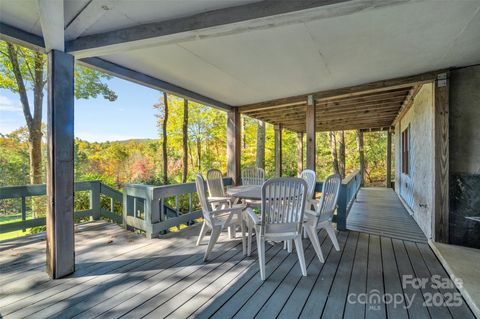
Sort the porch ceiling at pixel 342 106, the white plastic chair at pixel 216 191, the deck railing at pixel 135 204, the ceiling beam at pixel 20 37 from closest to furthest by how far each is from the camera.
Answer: the ceiling beam at pixel 20 37
the deck railing at pixel 135 204
the white plastic chair at pixel 216 191
the porch ceiling at pixel 342 106

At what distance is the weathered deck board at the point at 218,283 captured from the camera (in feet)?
6.26

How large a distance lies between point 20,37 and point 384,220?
21.4ft

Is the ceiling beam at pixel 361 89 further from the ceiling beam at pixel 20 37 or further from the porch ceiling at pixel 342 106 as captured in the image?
the ceiling beam at pixel 20 37

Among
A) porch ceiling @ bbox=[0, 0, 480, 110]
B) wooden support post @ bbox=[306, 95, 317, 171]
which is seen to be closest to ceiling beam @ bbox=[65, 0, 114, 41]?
porch ceiling @ bbox=[0, 0, 480, 110]

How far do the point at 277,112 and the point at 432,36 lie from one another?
4.27m

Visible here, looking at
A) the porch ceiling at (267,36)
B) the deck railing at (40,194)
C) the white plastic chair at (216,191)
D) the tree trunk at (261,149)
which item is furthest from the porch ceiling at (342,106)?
the deck railing at (40,194)

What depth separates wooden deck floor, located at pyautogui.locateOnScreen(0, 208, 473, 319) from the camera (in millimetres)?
1912

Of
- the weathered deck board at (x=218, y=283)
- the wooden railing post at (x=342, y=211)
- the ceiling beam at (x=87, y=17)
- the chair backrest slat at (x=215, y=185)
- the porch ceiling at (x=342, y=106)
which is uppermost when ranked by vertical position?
the porch ceiling at (x=342, y=106)

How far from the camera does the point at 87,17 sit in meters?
2.10

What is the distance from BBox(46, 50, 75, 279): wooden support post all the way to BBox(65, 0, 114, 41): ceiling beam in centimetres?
25

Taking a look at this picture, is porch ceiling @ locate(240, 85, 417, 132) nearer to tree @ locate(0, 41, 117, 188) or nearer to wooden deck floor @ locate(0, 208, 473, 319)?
wooden deck floor @ locate(0, 208, 473, 319)

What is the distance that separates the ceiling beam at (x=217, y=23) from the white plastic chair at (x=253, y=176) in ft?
11.7

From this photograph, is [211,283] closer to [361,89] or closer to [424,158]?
[361,89]

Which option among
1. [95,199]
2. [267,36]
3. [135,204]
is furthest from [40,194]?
[267,36]
